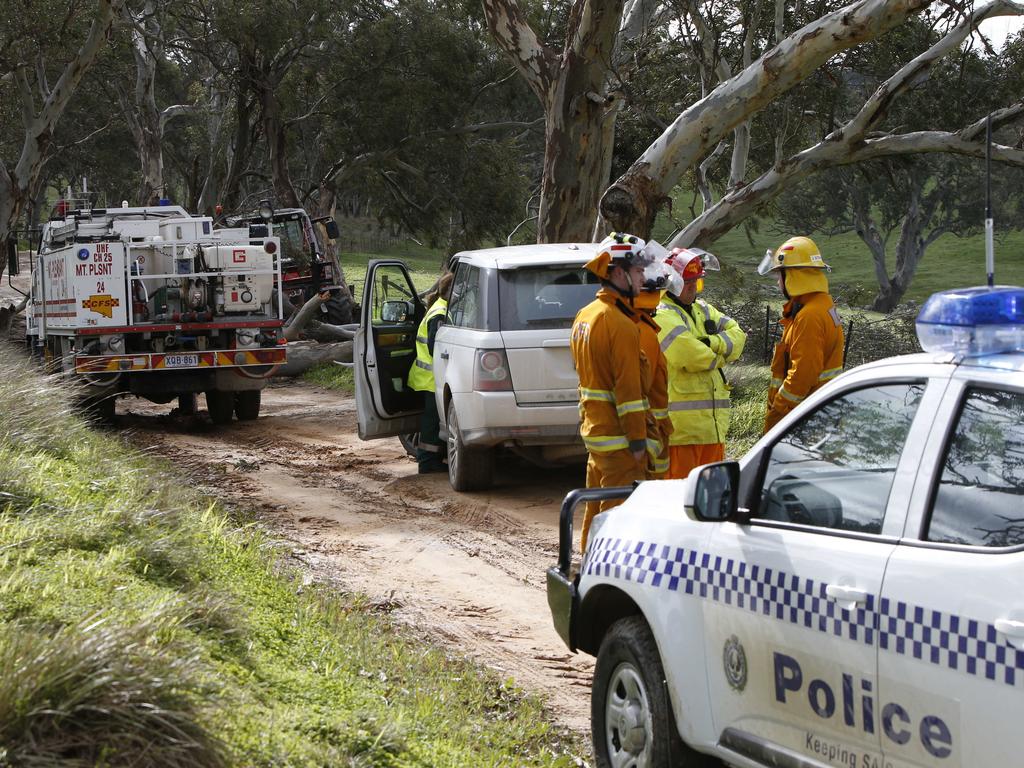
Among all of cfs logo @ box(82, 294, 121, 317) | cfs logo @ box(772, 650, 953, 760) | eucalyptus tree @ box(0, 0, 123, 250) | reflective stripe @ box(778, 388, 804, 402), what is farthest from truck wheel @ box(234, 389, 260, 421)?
cfs logo @ box(772, 650, 953, 760)

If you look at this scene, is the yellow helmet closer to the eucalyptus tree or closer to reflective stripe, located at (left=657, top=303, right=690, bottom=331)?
reflective stripe, located at (left=657, top=303, right=690, bottom=331)

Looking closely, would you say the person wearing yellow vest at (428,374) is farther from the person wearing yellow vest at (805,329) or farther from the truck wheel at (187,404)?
the truck wheel at (187,404)

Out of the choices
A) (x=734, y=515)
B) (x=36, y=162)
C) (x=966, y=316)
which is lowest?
(x=734, y=515)

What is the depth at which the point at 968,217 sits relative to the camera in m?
45.3

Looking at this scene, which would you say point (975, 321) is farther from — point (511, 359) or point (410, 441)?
point (410, 441)

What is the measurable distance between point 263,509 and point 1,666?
6.46 metres

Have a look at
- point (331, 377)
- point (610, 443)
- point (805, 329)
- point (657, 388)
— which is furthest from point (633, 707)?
point (331, 377)

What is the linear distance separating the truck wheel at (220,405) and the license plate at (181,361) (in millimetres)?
887

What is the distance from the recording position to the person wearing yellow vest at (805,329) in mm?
7289

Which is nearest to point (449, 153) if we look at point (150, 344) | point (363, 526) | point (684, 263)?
point (150, 344)

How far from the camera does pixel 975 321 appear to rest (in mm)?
3191

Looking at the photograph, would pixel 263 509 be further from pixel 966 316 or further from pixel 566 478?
pixel 966 316

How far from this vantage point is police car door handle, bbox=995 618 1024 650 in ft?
9.08

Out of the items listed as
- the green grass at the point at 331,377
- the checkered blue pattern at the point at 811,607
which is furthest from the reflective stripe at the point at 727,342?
the green grass at the point at 331,377
